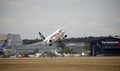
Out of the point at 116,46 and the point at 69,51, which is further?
the point at 69,51

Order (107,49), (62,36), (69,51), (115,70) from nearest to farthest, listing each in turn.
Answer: (115,70) < (62,36) < (107,49) < (69,51)

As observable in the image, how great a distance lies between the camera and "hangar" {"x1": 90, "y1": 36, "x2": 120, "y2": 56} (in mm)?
153775

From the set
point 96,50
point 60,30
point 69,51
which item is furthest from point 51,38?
point 69,51

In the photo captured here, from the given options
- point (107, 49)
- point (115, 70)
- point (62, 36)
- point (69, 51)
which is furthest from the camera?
point (69, 51)

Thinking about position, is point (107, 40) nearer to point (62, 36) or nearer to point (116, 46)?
point (116, 46)

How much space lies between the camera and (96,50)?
16025 centimetres

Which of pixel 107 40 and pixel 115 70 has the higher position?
pixel 107 40

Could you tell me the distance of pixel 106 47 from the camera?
159 meters

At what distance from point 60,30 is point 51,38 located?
190 inches

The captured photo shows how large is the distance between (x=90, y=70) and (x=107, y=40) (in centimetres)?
11026

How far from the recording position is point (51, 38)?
128m

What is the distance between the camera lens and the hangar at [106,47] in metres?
Answer: 154

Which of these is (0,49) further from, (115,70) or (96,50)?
(115,70)

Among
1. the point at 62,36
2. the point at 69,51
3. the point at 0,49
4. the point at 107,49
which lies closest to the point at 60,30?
the point at 62,36
